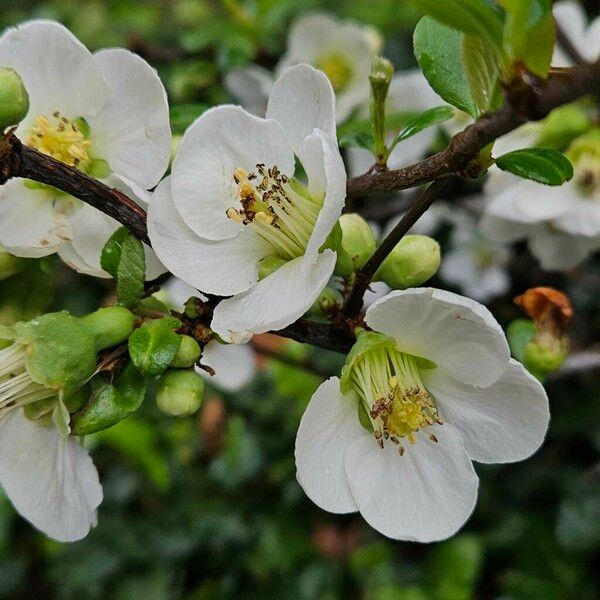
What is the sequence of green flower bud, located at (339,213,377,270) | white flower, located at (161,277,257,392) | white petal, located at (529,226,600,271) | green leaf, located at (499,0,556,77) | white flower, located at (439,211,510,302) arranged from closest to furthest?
green leaf, located at (499,0,556,77) < green flower bud, located at (339,213,377,270) < white petal, located at (529,226,600,271) < white flower, located at (161,277,257,392) < white flower, located at (439,211,510,302)

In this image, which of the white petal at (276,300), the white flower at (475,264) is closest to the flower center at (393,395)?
the white petal at (276,300)

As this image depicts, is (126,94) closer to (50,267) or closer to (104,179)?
(104,179)

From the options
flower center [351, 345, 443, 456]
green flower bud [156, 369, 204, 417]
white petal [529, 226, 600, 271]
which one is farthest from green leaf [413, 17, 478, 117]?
white petal [529, 226, 600, 271]

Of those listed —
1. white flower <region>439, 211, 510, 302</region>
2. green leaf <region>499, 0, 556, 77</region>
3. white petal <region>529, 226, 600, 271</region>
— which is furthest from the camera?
white flower <region>439, 211, 510, 302</region>

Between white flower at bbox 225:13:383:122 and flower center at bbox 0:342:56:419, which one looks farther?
white flower at bbox 225:13:383:122

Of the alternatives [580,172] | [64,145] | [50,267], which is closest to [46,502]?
[50,267]

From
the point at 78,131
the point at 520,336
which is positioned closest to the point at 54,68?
the point at 78,131

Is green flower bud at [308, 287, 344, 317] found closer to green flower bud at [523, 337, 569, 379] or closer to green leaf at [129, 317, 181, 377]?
green leaf at [129, 317, 181, 377]

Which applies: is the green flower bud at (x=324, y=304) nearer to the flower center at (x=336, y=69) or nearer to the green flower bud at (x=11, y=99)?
the green flower bud at (x=11, y=99)
